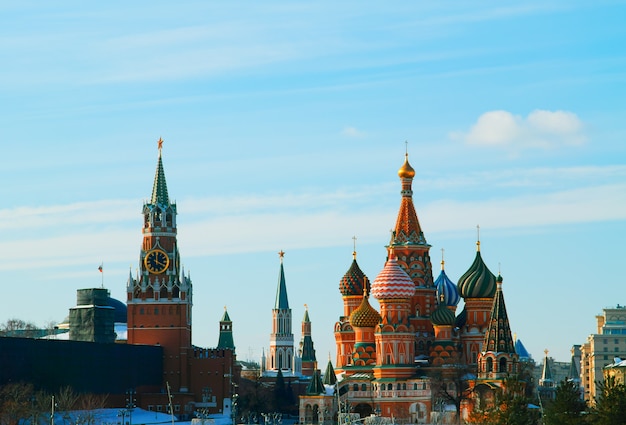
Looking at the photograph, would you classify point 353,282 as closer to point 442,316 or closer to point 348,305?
point 348,305

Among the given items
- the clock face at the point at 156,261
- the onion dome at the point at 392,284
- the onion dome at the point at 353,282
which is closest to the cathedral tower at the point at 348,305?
the onion dome at the point at 353,282

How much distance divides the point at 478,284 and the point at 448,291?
601 cm

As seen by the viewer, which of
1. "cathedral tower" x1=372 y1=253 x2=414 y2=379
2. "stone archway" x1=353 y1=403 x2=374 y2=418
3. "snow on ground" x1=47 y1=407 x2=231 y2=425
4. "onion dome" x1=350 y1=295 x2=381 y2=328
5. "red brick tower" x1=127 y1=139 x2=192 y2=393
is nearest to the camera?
"snow on ground" x1=47 y1=407 x2=231 y2=425

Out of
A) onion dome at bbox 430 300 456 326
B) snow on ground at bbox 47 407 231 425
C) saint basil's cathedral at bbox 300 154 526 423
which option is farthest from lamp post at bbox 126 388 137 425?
onion dome at bbox 430 300 456 326

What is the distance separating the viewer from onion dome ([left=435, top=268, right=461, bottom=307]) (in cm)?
17838

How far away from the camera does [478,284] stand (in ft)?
570

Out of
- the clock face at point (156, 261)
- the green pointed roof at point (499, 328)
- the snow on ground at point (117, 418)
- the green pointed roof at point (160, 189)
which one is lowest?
the snow on ground at point (117, 418)

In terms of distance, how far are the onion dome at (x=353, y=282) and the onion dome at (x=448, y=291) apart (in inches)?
307

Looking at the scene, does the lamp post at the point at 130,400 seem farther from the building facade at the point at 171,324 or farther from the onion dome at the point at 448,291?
the onion dome at the point at 448,291

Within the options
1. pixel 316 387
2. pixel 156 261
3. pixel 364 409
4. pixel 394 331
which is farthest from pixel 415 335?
pixel 156 261

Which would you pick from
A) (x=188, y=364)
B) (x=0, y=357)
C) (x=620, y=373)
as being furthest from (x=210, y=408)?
(x=620, y=373)

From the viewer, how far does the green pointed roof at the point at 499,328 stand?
160 metres

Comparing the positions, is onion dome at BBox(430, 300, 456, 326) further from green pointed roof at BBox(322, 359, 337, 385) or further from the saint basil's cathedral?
green pointed roof at BBox(322, 359, 337, 385)

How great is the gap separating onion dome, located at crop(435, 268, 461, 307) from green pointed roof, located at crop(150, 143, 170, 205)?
30929mm
